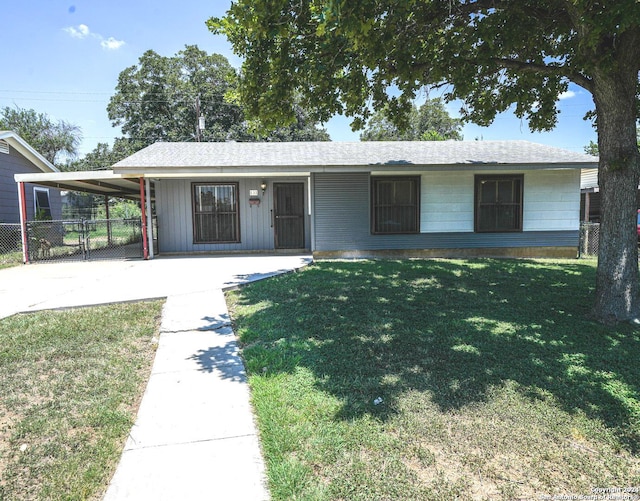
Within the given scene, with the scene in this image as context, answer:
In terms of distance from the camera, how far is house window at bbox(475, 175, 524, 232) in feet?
34.3

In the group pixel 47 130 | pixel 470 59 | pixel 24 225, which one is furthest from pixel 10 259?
pixel 47 130

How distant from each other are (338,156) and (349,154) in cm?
51

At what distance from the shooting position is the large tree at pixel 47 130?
1324 inches

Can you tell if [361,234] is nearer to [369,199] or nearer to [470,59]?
[369,199]

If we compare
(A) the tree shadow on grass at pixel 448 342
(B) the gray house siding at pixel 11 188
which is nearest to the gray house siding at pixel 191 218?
(A) the tree shadow on grass at pixel 448 342

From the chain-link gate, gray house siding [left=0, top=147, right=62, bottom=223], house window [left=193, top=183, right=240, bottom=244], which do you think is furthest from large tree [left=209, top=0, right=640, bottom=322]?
gray house siding [left=0, top=147, right=62, bottom=223]

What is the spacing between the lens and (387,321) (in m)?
4.56

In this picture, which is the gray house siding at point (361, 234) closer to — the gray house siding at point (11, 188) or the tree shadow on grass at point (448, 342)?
the tree shadow on grass at point (448, 342)

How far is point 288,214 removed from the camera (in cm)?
1151

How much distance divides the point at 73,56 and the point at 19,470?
1688 centimetres

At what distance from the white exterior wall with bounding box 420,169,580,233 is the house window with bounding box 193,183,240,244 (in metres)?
5.47

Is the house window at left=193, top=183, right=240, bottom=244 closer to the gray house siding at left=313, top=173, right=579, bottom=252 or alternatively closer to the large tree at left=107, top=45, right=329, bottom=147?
the gray house siding at left=313, top=173, right=579, bottom=252

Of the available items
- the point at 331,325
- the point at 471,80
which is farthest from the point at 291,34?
the point at 331,325

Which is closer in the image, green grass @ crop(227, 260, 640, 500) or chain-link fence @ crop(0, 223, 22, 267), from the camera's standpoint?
green grass @ crop(227, 260, 640, 500)
